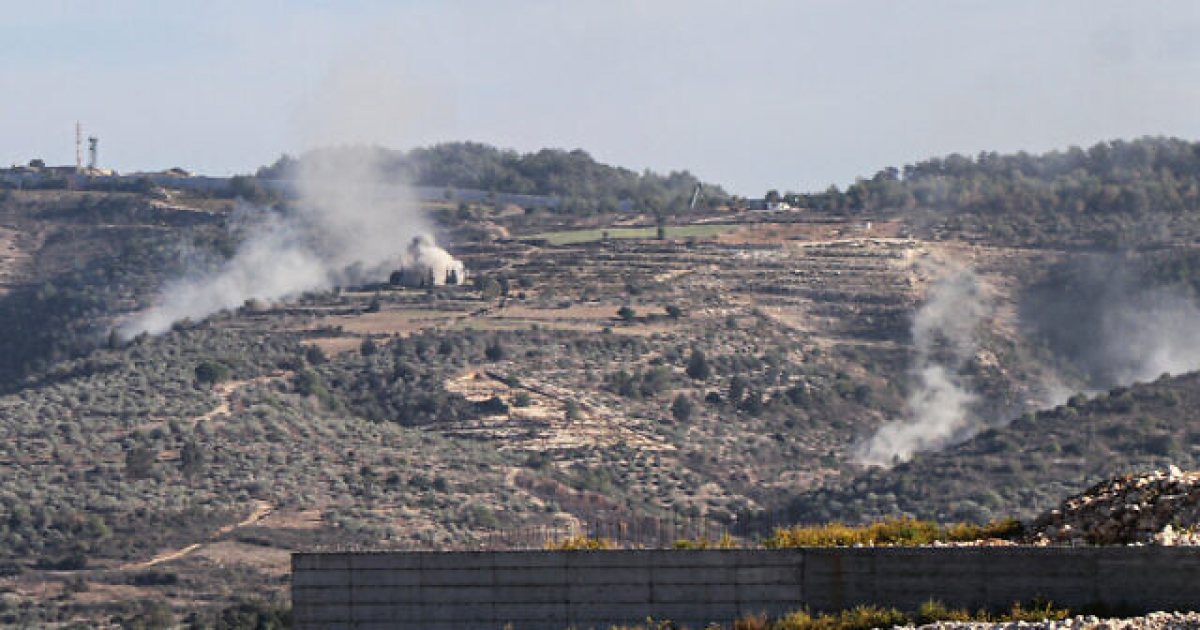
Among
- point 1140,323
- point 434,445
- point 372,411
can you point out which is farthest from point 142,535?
point 1140,323

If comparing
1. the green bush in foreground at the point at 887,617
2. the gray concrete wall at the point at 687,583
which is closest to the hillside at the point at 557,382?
the gray concrete wall at the point at 687,583

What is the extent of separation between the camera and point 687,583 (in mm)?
36250

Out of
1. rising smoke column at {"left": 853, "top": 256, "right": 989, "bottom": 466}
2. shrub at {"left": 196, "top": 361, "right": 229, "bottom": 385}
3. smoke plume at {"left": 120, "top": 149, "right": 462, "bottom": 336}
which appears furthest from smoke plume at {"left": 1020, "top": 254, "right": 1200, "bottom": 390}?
shrub at {"left": 196, "top": 361, "right": 229, "bottom": 385}

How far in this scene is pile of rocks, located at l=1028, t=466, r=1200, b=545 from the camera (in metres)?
36.2

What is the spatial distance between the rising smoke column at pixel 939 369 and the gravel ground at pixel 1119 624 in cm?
9919

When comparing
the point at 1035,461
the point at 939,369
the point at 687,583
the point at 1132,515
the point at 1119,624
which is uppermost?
the point at 1132,515

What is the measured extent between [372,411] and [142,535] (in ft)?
103

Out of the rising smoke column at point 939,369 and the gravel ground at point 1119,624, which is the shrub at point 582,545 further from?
the rising smoke column at point 939,369

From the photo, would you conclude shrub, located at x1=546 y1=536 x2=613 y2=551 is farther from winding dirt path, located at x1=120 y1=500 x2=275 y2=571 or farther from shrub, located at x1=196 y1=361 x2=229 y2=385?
shrub, located at x1=196 y1=361 x2=229 y2=385

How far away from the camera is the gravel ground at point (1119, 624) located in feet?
104

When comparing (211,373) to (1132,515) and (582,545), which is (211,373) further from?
(1132,515)

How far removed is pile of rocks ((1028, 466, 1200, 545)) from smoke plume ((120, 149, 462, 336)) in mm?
122683

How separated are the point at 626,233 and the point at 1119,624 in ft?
463

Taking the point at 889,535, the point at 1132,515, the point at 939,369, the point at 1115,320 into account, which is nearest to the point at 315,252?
the point at 939,369
